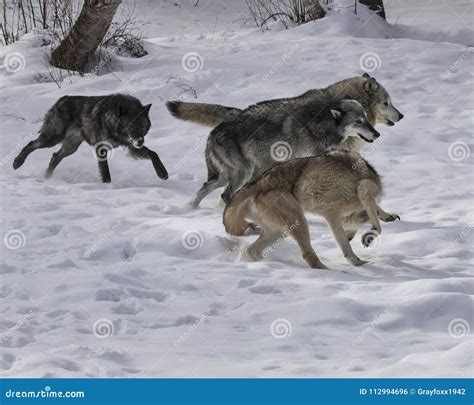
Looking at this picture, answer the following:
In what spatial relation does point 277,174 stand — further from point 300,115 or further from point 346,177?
point 300,115

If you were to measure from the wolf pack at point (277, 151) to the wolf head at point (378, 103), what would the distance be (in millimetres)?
12

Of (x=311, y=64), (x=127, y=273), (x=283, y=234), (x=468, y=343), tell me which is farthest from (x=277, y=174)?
(x=311, y=64)

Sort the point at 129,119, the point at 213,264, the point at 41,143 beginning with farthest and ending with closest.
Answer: the point at 41,143 < the point at 129,119 < the point at 213,264

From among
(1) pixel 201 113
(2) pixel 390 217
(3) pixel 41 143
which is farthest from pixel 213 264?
(3) pixel 41 143

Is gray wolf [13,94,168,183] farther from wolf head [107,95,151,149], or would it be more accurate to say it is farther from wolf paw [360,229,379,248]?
wolf paw [360,229,379,248]

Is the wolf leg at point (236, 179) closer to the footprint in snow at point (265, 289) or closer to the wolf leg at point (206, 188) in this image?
the wolf leg at point (206, 188)

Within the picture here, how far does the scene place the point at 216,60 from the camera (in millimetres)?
14914

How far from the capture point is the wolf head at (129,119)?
34.9 feet

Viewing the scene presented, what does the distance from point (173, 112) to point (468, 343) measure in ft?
17.6

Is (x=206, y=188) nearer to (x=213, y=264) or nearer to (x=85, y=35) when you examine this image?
(x=213, y=264)

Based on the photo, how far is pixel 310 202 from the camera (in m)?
7.37

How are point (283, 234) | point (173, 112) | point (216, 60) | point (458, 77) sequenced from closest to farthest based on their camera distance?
point (283, 234) → point (173, 112) → point (458, 77) → point (216, 60)

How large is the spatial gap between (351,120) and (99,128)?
3.29 m

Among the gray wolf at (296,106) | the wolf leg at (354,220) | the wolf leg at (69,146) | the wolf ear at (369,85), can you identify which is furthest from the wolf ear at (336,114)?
the wolf leg at (69,146)
